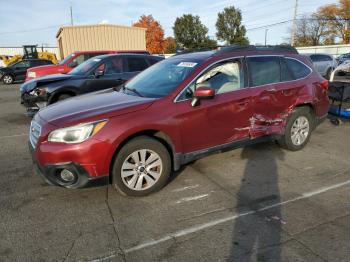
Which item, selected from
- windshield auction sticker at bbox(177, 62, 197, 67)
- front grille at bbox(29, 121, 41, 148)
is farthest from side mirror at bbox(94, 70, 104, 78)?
front grille at bbox(29, 121, 41, 148)

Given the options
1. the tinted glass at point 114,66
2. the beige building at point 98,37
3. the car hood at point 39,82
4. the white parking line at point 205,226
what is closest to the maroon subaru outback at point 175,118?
the white parking line at point 205,226

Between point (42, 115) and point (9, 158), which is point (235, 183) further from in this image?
point (9, 158)

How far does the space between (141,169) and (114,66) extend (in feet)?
18.6

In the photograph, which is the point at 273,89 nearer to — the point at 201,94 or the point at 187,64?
the point at 187,64

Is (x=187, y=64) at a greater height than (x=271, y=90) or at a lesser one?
greater

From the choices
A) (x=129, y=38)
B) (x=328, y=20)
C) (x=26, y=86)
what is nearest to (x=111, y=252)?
(x=26, y=86)

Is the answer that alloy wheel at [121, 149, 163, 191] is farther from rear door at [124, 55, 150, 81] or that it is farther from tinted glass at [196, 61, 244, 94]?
rear door at [124, 55, 150, 81]

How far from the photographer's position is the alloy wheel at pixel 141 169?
3.83 metres

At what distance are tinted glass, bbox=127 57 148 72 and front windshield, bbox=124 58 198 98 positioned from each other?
4.08 metres

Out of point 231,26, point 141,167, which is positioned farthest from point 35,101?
point 231,26

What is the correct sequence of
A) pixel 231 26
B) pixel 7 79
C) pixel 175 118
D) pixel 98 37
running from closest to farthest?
pixel 175 118, pixel 7 79, pixel 98 37, pixel 231 26

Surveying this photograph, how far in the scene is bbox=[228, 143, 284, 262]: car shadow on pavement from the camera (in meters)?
2.90

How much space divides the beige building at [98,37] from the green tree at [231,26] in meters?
25.0

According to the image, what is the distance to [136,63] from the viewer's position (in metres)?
9.38
